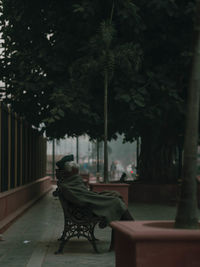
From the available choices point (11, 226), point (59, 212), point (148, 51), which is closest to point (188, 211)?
point (11, 226)

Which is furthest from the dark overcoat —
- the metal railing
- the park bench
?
the metal railing

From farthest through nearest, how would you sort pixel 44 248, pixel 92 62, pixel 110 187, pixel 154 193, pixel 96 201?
1. pixel 154 193
2. pixel 92 62
3. pixel 110 187
4. pixel 44 248
5. pixel 96 201

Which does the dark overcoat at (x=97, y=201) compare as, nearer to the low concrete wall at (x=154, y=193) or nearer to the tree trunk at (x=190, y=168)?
the tree trunk at (x=190, y=168)

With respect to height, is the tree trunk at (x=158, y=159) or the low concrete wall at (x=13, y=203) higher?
the tree trunk at (x=158, y=159)

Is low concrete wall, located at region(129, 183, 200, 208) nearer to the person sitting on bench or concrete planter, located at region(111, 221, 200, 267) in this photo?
the person sitting on bench

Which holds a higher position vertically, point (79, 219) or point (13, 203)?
point (79, 219)

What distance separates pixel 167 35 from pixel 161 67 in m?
1.03

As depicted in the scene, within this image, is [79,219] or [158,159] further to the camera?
[158,159]

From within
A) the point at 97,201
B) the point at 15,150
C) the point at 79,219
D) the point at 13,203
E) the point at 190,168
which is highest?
the point at 15,150

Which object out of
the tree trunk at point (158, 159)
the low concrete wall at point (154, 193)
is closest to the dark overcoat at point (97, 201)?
the low concrete wall at point (154, 193)

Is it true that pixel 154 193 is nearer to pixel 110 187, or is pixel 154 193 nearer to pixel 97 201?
pixel 110 187

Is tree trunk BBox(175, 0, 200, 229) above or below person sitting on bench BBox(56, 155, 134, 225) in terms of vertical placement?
above

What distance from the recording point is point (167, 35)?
65.5 ft

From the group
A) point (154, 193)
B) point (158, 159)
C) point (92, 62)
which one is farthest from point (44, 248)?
point (158, 159)
